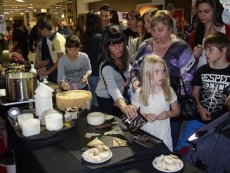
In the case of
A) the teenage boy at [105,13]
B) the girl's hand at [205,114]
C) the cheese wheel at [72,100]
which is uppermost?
the teenage boy at [105,13]

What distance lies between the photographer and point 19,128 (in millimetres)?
1521

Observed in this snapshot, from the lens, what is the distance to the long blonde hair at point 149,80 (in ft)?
5.12

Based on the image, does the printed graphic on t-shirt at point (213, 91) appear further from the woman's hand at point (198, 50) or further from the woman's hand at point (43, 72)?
the woman's hand at point (43, 72)

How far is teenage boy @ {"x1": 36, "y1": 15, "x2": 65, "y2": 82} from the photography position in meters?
3.04

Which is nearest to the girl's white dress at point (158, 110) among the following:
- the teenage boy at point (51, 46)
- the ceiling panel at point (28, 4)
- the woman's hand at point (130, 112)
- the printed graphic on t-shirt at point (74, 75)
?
the woman's hand at point (130, 112)

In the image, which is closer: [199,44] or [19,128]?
[19,128]

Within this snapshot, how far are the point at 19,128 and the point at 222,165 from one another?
3.90 feet

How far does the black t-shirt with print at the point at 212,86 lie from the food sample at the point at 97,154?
1.02 metres

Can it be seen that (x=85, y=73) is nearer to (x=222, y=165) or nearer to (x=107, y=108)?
(x=107, y=108)

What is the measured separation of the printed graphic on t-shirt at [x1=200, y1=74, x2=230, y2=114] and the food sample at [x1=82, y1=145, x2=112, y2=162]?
1.02 meters

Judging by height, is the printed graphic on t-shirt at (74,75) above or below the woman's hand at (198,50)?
below

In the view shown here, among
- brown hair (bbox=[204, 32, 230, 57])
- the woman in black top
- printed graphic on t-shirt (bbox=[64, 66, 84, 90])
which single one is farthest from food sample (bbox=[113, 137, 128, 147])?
the woman in black top

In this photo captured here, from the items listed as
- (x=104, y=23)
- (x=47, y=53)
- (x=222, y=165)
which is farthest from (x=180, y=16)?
(x=222, y=165)

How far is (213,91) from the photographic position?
185cm
